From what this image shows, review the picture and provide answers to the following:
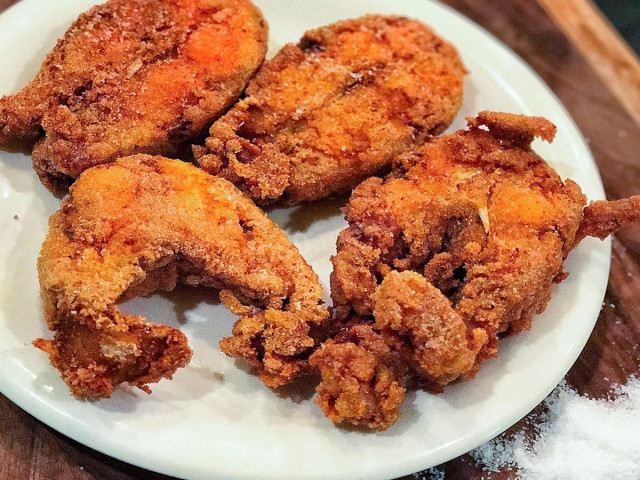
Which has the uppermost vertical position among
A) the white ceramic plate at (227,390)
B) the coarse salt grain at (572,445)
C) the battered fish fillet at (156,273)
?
the battered fish fillet at (156,273)

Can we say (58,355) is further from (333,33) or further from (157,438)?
(333,33)

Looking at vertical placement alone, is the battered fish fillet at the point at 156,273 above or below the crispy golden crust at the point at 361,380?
above

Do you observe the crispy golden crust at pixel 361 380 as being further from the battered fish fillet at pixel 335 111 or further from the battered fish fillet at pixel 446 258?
the battered fish fillet at pixel 335 111

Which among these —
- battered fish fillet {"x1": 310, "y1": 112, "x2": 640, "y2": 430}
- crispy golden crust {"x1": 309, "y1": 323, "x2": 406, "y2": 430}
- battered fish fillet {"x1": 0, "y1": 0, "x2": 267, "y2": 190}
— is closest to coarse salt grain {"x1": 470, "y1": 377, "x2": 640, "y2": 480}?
battered fish fillet {"x1": 310, "y1": 112, "x2": 640, "y2": 430}

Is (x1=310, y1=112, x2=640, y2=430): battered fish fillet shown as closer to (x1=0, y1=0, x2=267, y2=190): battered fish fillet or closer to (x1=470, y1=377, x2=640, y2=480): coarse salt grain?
(x1=470, y1=377, x2=640, y2=480): coarse salt grain

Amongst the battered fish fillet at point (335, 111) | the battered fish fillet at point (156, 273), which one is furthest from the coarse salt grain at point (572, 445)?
the battered fish fillet at point (335, 111)

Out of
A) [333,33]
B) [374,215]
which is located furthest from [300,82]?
[374,215]

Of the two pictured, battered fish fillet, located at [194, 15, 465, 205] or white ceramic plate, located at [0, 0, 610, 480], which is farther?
battered fish fillet, located at [194, 15, 465, 205]
